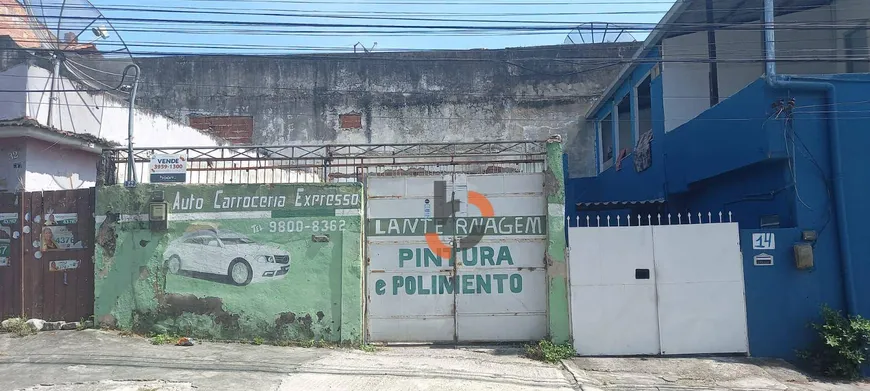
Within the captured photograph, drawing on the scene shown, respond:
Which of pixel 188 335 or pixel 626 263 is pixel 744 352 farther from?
pixel 188 335

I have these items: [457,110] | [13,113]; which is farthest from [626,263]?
[457,110]

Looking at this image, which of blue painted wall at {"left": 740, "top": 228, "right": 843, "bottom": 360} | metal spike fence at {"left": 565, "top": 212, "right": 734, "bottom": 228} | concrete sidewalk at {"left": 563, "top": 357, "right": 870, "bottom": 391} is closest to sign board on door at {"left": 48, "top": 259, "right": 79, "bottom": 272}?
concrete sidewalk at {"left": 563, "top": 357, "right": 870, "bottom": 391}

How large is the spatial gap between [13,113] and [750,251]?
10847mm

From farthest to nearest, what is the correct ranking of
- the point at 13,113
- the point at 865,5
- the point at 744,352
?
1. the point at 865,5
2. the point at 13,113
3. the point at 744,352

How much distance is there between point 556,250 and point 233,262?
14.4ft

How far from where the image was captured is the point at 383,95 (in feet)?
59.7

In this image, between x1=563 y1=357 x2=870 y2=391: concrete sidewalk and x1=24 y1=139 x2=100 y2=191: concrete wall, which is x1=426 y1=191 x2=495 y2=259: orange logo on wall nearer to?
x1=563 y1=357 x2=870 y2=391: concrete sidewalk

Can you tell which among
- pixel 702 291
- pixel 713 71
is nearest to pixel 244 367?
pixel 702 291

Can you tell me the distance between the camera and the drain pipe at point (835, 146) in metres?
7.82

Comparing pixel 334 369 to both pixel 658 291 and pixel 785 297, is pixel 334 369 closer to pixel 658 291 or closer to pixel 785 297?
pixel 658 291

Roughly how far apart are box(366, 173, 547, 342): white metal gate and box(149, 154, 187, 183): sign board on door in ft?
8.68

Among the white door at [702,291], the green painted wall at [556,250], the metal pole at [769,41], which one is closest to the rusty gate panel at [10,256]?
the green painted wall at [556,250]

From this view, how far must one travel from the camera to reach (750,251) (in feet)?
26.1

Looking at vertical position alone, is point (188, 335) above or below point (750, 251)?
below
